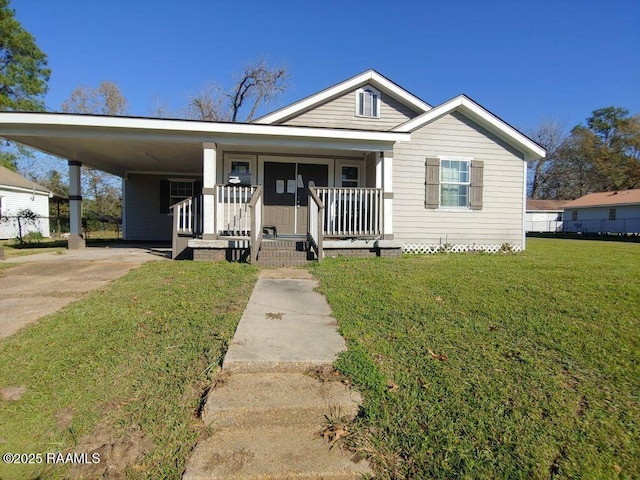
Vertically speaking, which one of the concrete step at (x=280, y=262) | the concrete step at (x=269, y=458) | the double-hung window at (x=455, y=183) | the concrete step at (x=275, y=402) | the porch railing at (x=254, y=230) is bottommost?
the concrete step at (x=269, y=458)

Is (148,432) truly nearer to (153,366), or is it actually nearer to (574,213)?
(153,366)

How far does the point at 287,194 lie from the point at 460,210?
495 cm

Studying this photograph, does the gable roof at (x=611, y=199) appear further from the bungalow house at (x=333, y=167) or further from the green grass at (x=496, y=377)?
the green grass at (x=496, y=377)

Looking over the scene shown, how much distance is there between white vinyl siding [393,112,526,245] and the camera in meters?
9.38

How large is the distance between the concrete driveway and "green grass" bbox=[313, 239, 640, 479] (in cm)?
347

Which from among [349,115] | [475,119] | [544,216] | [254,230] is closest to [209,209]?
[254,230]

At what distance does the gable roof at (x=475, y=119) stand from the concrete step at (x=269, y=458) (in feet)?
27.5

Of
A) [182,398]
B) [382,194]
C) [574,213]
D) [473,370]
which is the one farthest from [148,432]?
[574,213]

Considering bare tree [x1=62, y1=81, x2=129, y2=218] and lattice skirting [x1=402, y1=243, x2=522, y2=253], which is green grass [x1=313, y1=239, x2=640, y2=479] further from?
bare tree [x1=62, y1=81, x2=129, y2=218]

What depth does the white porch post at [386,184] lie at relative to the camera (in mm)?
8235

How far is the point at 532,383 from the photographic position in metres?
2.51

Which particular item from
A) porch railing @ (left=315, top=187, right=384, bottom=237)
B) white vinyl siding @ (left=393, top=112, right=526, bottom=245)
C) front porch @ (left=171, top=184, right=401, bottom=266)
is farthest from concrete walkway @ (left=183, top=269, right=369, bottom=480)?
white vinyl siding @ (left=393, top=112, right=526, bottom=245)

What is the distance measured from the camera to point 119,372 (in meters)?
2.61

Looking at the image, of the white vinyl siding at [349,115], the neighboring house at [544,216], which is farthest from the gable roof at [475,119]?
the neighboring house at [544,216]
